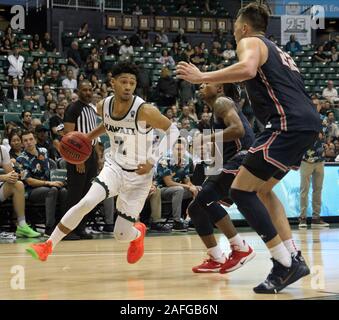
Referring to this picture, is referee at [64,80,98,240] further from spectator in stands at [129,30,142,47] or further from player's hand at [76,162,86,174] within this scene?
spectator in stands at [129,30,142,47]

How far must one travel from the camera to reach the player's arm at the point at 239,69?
546 cm

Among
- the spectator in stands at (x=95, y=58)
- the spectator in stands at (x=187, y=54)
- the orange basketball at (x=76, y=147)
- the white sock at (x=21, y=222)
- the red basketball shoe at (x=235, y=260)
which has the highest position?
the spectator in stands at (x=187, y=54)

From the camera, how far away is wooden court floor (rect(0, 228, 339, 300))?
221 inches

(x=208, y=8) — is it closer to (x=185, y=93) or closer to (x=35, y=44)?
(x=35, y=44)

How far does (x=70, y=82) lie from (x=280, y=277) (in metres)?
14.7

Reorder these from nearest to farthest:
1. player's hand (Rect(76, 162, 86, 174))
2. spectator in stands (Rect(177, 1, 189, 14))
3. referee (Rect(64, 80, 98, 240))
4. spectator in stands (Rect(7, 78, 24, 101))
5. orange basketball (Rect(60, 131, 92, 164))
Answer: orange basketball (Rect(60, 131, 92, 164)) → player's hand (Rect(76, 162, 86, 174)) → referee (Rect(64, 80, 98, 240)) → spectator in stands (Rect(7, 78, 24, 101)) → spectator in stands (Rect(177, 1, 189, 14))

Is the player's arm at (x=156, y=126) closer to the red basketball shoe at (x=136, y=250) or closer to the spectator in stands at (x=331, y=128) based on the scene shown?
the red basketball shoe at (x=136, y=250)

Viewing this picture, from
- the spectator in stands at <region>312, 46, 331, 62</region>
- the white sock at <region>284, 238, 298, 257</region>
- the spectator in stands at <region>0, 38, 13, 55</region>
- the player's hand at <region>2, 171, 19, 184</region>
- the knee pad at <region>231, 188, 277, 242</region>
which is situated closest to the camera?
the knee pad at <region>231, 188, 277, 242</region>

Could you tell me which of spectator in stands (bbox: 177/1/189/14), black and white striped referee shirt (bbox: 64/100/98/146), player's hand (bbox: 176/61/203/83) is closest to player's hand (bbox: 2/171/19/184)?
black and white striped referee shirt (bbox: 64/100/98/146)

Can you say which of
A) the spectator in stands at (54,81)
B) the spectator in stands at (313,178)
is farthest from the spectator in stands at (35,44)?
the spectator in stands at (313,178)

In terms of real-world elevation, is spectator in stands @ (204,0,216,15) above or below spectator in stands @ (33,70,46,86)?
above

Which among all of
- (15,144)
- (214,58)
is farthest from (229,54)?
(15,144)

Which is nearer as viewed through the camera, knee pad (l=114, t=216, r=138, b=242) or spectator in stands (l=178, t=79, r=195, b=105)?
knee pad (l=114, t=216, r=138, b=242)

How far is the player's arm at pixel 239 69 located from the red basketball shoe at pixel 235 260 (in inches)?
81.8
